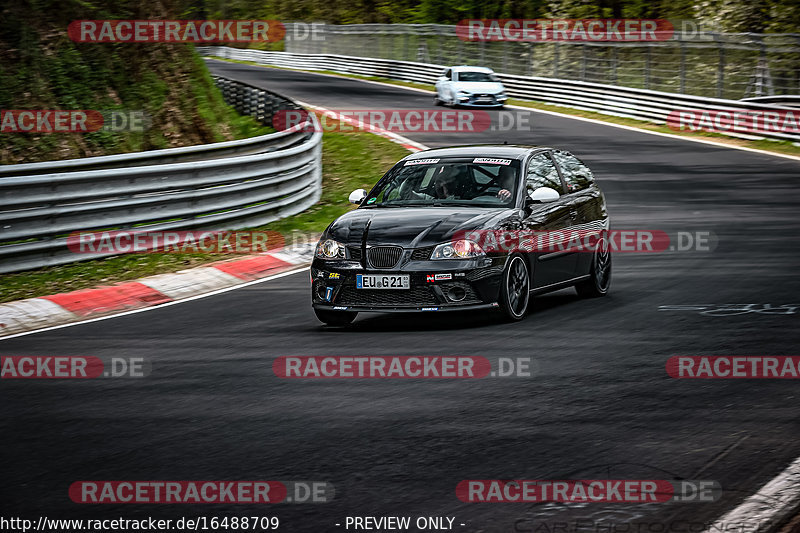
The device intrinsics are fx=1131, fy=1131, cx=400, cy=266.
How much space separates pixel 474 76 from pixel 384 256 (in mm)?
29713

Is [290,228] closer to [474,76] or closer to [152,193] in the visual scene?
[152,193]

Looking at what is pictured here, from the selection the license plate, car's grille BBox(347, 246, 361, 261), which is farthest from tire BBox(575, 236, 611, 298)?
car's grille BBox(347, 246, 361, 261)

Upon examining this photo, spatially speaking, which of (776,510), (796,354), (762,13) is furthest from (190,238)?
(762,13)

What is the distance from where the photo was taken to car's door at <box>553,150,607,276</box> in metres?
11.4

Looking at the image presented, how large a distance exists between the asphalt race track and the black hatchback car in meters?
0.30

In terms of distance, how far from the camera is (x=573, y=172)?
465 inches

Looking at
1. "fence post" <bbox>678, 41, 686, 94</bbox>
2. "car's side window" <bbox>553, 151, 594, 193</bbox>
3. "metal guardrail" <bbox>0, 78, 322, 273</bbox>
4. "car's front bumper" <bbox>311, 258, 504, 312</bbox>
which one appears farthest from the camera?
"fence post" <bbox>678, 41, 686, 94</bbox>

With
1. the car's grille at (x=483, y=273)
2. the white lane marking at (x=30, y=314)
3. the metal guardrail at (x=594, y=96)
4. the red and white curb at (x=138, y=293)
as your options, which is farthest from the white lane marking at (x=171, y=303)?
the metal guardrail at (x=594, y=96)

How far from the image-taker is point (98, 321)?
10.8m

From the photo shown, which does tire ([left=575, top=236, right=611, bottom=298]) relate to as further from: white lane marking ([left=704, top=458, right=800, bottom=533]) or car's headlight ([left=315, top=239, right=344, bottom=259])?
white lane marking ([left=704, top=458, right=800, bottom=533])

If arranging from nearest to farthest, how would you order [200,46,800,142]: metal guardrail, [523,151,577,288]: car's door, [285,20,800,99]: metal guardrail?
[523,151,577,288]: car's door < [200,46,800,142]: metal guardrail < [285,20,800,99]: metal guardrail

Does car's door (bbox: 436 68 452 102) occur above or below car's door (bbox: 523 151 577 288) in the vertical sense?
below

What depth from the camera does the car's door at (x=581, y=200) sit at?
1139 cm

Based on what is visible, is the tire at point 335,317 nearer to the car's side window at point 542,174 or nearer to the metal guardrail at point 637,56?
the car's side window at point 542,174
